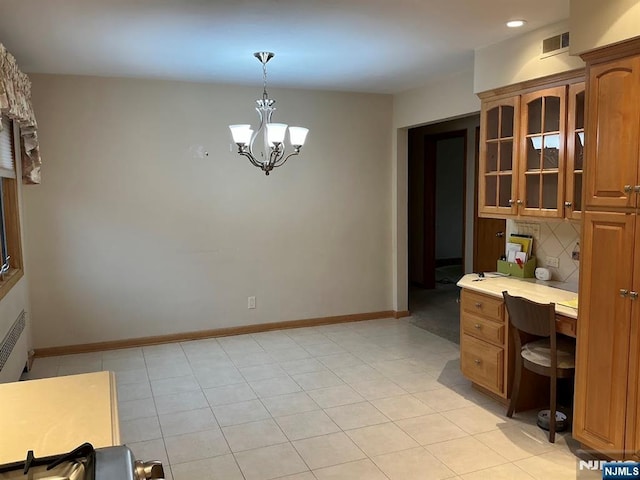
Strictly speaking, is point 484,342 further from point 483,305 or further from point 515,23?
point 515,23

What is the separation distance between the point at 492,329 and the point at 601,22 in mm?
1963

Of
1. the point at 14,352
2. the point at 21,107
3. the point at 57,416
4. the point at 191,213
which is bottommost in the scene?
the point at 14,352

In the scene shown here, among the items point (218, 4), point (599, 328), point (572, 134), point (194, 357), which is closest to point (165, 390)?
point (194, 357)

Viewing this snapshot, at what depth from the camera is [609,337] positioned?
8.64 feet

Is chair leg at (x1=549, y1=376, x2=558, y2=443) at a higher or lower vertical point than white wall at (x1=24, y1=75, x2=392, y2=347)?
lower

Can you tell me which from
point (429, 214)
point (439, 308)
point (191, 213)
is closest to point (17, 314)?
point (191, 213)

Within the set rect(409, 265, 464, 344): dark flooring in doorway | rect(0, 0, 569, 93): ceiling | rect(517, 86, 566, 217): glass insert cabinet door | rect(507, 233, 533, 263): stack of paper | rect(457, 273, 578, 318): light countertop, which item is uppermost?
rect(0, 0, 569, 93): ceiling

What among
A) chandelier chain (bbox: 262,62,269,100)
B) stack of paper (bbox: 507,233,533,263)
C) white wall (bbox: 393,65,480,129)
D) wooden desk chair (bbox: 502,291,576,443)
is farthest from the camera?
white wall (bbox: 393,65,480,129)

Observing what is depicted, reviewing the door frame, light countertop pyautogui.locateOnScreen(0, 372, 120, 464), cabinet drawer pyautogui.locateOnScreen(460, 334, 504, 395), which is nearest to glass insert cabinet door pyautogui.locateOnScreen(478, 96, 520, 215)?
cabinet drawer pyautogui.locateOnScreen(460, 334, 504, 395)

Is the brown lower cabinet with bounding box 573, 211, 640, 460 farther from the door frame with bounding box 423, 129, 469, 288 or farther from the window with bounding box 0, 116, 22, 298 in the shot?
the door frame with bounding box 423, 129, 469, 288

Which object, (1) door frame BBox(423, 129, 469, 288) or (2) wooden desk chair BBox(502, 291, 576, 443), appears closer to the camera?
(2) wooden desk chair BBox(502, 291, 576, 443)

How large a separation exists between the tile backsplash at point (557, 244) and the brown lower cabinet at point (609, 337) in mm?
906

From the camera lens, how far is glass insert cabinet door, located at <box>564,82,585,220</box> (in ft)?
10.6

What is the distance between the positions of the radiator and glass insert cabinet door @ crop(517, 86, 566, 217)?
3.61 meters
